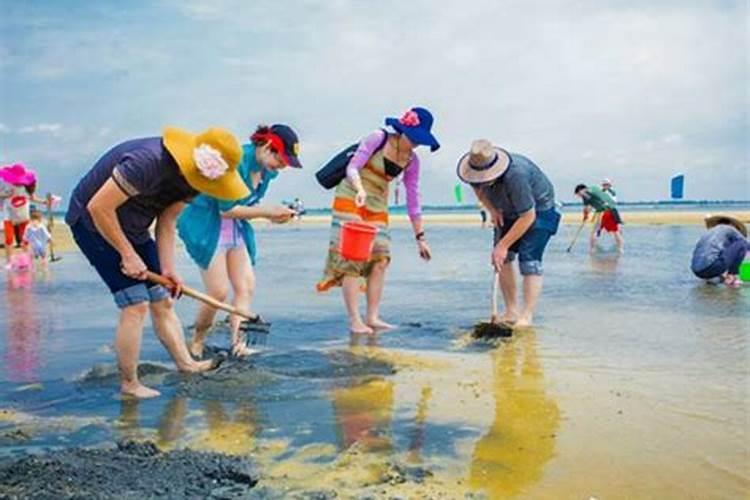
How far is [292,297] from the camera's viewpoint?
382 inches

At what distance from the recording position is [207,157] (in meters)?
4.28

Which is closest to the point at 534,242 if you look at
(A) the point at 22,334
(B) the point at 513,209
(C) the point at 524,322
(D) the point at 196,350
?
(B) the point at 513,209

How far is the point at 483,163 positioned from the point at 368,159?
92 centimetres

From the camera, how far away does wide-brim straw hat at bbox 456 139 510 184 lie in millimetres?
6766

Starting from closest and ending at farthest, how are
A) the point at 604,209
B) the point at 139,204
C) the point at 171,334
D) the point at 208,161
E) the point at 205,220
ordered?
the point at 208,161 < the point at 139,204 < the point at 171,334 < the point at 205,220 < the point at 604,209

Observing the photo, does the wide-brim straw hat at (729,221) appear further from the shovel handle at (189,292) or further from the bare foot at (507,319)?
the shovel handle at (189,292)

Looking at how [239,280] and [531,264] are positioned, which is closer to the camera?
[239,280]

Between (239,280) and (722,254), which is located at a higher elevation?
(239,280)

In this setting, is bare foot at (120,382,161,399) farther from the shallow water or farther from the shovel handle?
the shovel handle

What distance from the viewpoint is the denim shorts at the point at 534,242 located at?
289 inches

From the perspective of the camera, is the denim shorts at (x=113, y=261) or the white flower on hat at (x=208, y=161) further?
the denim shorts at (x=113, y=261)

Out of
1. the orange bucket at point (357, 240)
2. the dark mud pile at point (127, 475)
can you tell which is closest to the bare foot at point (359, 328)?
the orange bucket at point (357, 240)

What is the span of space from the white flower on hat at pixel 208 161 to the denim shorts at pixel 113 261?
2.43 ft

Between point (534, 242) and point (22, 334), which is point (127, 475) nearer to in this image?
point (22, 334)
